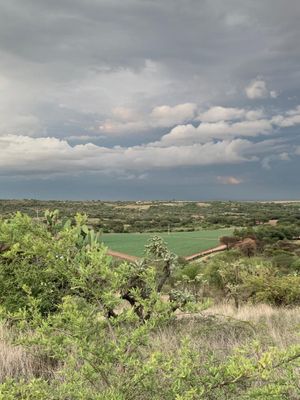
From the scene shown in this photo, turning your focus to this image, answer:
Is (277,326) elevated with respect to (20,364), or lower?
lower

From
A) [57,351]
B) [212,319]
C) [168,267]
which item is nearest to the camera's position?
[57,351]

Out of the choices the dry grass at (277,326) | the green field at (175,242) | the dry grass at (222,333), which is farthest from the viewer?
the green field at (175,242)

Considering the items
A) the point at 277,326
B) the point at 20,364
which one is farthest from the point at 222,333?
the point at 20,364

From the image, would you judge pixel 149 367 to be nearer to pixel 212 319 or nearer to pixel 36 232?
pixel 36 232

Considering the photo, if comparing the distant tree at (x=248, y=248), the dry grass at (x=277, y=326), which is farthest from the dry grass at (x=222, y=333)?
the distant tree at (x=248, y=248)

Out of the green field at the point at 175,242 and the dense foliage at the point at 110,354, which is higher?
the dense foliage at the point at 110,354

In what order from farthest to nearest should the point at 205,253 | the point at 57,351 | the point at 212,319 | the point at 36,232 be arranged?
the point at 205,253 < the point at 212,319 < the point at 36,232 < the point at 57,351

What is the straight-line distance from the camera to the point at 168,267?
8.88 m

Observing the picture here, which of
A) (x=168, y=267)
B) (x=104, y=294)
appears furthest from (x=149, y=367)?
(x=168, y=267)

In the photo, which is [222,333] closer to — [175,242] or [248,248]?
[248,248]

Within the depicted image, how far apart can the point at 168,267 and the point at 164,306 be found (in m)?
4.67

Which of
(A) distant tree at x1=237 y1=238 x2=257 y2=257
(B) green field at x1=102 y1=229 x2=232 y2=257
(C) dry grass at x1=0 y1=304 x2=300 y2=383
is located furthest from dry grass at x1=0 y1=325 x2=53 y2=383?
(B) green field at x1=102 y1=229 x2=232 y2=257

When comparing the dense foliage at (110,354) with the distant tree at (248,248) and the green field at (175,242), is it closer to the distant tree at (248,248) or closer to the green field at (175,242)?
the distant tree at (248,248)

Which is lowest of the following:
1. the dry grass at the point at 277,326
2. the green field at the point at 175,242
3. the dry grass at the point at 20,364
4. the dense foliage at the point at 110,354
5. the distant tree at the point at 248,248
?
the green field at the point at 175,242
